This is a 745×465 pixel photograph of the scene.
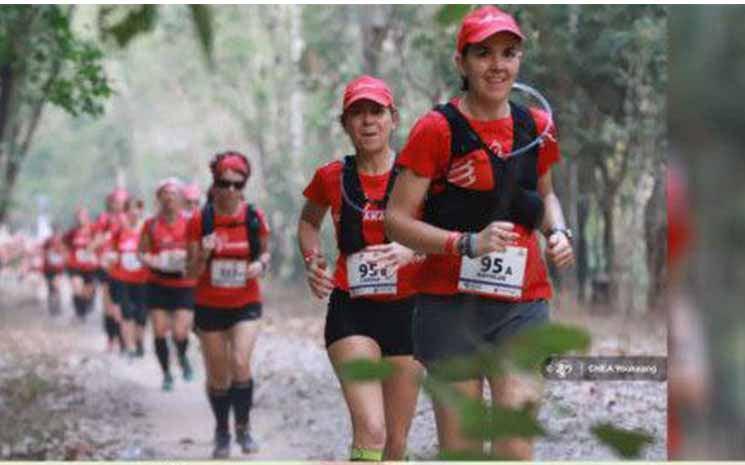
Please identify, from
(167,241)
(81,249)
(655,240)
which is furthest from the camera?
(81,249)

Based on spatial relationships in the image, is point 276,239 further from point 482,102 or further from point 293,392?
point 482,102

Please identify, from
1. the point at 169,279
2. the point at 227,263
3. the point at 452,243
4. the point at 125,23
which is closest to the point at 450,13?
the point at 125,23

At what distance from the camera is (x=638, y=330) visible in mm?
5289

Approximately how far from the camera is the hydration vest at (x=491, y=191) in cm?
318

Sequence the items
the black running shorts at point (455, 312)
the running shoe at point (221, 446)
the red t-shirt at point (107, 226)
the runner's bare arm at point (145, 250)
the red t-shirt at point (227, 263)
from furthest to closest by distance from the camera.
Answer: the runner's bare arm at point (145, 250) < the red t-shirt at point (107, 226) < the running shoe at point (221, 446) < the red t-shirt at point (227, 263) < the black running shorts at point (455, 312)

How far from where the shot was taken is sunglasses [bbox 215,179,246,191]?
5.16 m

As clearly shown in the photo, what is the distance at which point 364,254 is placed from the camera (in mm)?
3932

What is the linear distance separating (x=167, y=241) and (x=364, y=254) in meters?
1.90

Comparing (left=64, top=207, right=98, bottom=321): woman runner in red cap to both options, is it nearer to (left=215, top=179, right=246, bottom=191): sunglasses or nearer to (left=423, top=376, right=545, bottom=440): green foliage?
(left=215, top=179, right=246, bottom=191): sunglasses

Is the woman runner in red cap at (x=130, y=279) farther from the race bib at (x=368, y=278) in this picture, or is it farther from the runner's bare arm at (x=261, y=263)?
the race bib at (x=368, y=278)

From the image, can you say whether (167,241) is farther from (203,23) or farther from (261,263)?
(203,23)

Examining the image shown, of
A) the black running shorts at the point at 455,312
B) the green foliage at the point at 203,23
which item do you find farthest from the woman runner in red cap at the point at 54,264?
the green foliage at the point at 203,23

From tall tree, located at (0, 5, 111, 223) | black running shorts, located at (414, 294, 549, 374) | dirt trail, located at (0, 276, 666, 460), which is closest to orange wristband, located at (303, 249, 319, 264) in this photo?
black running shorts, located at (414, 294, 549, 374)

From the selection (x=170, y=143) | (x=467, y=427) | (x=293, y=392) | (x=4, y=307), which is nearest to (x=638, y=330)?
(x=293, y=392)
